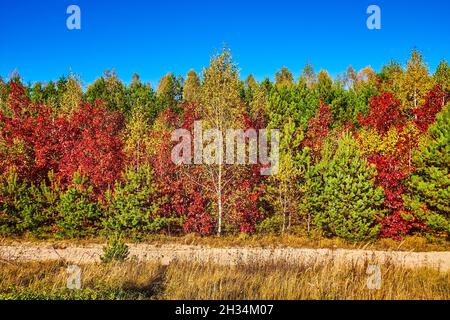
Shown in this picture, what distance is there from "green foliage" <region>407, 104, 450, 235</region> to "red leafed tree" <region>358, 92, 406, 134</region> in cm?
636

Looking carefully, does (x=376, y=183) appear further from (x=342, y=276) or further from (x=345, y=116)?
(x=345, y=116)

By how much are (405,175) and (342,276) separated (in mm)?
16237

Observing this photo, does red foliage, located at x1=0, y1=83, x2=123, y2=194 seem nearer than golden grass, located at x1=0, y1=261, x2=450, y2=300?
No

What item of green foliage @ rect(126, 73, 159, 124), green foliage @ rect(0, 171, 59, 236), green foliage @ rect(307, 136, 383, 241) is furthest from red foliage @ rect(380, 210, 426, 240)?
green foliage @ rect(126, 73, 159, 124)

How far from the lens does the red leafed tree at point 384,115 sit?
2702 centimetres

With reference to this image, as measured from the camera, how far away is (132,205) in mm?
20891

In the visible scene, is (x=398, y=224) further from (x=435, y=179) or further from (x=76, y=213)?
(x=76, y=213)

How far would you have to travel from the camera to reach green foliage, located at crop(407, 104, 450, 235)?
19047 millimetres

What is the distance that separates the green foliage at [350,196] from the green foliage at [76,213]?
12.5m

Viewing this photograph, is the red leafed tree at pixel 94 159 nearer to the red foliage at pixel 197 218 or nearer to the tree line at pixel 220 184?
the tree line at pixel 220 184

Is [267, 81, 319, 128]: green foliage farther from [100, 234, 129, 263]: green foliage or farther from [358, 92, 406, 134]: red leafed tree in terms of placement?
[100, 234, 129, 263]: green foliage

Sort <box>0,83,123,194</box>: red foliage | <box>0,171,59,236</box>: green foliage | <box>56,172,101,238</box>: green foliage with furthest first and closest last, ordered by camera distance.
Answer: <box>0,83,123,194</box>: red foliage
<box>0,171,59,236</box>: green foliage
<box>56,172,101,238</box>: green foliage

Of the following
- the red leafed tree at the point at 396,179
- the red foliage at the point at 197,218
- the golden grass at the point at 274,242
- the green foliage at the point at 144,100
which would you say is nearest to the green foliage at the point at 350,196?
the golden grass at the point at 274,242

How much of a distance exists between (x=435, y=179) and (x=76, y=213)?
1886 centimetres
